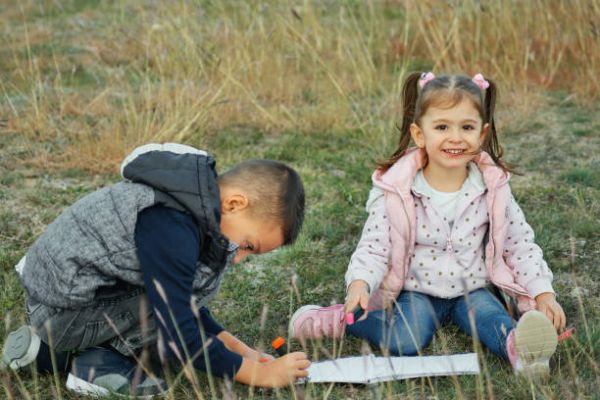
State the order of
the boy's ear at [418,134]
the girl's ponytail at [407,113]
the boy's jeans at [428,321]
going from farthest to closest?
the girl's ponytail at [407,113] < the boy's ear at [418,134] < the boy's jeans at [428,321]

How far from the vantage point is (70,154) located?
4949 mm

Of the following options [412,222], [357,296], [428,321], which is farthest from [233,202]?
[428,321]

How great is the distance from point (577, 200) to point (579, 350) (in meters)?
1.51

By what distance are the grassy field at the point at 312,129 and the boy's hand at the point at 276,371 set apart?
3.6 inches

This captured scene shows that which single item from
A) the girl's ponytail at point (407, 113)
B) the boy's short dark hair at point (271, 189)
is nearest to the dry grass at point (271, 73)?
the girl's ponytail at point (407, 113)

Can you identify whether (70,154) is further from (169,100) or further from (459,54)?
(459,54)

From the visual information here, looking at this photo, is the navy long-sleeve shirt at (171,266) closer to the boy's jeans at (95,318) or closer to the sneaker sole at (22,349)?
the boy's jeans at (95,318)

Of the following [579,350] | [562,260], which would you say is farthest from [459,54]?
[579,350]

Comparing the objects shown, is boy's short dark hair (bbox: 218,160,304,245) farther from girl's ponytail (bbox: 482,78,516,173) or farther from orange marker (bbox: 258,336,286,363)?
girl's ponytail (bbox: 482,78,516,173)

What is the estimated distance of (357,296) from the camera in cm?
287

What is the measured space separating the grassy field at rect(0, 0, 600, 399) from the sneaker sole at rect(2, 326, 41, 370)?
86mm

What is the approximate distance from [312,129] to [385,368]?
9.94ft

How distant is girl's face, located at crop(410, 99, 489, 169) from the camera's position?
2.96 meters

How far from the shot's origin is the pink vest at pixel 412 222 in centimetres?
304
